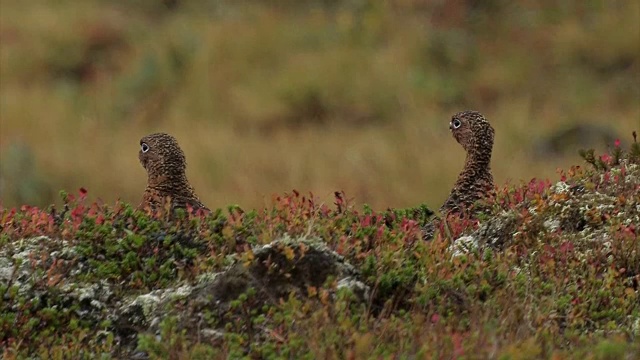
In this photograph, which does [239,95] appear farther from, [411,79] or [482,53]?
[482,53]

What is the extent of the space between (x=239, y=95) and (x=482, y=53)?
16.0ft

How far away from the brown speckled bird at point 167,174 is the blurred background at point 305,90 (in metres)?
6.38

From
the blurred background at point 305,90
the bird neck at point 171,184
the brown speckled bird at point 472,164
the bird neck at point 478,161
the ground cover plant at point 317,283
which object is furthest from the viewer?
the blurred background at point 305,90

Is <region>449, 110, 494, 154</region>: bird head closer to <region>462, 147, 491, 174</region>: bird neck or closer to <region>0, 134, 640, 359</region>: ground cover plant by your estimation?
<region>462, 147, 491, 174</region>: bird neck

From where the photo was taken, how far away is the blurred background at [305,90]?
56.7ft

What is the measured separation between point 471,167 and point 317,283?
11.0ft

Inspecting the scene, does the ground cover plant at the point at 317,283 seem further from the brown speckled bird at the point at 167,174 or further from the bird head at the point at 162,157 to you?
the bird head at the point at 162,157

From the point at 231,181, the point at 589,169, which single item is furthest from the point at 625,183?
the point at 231,181

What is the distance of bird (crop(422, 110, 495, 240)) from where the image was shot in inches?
353

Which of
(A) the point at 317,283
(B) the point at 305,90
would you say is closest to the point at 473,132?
(A) the point at 317,283

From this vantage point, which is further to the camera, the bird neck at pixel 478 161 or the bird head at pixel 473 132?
the bird head at pixel 473 132

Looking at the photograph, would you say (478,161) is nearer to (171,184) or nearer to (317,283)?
(171,184)

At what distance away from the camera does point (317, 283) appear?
247 inches

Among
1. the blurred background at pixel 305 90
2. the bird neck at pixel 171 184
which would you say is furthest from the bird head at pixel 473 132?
the blurred background at pixel 305 90
